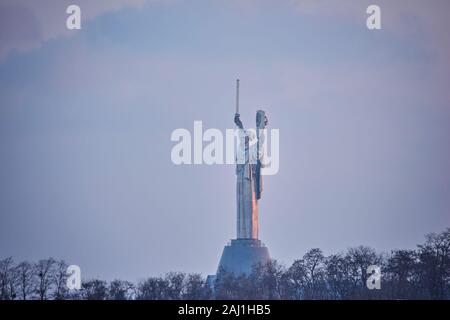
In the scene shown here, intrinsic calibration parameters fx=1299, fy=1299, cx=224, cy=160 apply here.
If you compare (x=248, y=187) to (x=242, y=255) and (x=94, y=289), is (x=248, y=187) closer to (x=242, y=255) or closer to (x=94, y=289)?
(x=242, y=255)

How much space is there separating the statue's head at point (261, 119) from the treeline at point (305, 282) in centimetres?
2179

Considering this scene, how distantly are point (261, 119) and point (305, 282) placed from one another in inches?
1027

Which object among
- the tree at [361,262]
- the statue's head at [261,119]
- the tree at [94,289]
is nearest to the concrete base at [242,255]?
the statue's head at [261,119]

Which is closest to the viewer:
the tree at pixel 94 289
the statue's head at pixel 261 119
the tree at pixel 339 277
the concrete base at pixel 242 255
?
the tree at pixel 94 289

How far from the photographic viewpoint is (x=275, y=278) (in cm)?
8606

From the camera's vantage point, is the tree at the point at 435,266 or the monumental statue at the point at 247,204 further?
the monumental statue at the point at 247,204

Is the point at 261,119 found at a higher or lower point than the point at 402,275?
higher

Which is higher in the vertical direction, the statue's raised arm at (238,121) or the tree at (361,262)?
the statue's raised arm at (238,121)

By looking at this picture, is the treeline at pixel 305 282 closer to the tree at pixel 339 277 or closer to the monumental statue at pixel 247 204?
the tree at pixel 339 277

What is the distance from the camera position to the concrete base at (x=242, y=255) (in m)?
111

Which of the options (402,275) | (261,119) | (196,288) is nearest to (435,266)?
(402,275)

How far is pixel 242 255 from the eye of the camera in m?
114
